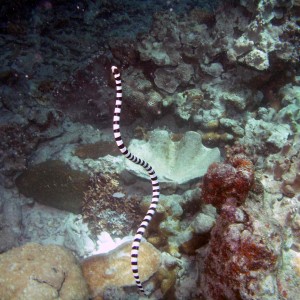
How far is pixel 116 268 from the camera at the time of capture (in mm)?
5105

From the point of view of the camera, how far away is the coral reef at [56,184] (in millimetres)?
6430

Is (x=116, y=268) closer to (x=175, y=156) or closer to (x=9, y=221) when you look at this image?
(x=175, y=156)

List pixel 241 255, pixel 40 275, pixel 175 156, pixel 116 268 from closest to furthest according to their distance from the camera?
pixel 241 255, pixel 40 275, pixel 116 268, pixel 175 156

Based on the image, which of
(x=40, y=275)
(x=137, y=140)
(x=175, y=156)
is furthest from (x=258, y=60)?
(x=40, y=275)

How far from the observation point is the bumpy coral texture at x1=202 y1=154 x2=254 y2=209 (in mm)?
3885

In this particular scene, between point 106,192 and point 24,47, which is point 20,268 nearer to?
point 106,192

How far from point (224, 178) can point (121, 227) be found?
279 centimetres

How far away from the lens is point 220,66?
24.0 ft

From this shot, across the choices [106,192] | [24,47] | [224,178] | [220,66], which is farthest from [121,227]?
[24,47]

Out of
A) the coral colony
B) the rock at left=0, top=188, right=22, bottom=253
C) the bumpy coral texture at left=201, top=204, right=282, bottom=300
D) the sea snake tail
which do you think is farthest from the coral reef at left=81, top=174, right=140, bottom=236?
the bumpy coral texture at left=201, top=204, right=282, bottom=300

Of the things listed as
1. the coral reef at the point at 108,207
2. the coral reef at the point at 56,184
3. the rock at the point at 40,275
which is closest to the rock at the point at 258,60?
the coral reef at the point at 108,207

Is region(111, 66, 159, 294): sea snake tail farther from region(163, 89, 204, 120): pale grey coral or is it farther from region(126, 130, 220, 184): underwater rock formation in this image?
region(163, 89, 204, 120): pale grey coral

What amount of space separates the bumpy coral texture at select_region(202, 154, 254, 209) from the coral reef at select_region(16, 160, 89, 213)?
316 cm

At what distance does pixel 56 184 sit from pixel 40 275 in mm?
2291
